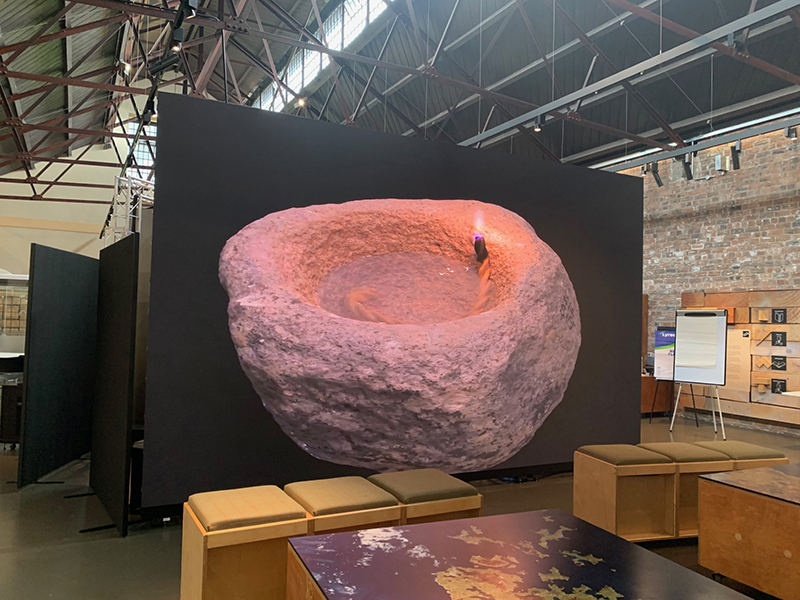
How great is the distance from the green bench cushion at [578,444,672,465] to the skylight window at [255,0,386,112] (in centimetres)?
509

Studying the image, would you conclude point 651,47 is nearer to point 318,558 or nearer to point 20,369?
point 318,558

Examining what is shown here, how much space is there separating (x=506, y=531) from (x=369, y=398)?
1.18m

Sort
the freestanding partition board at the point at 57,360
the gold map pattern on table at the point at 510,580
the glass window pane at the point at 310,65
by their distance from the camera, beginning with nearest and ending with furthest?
the gold map pattern on table at the point at 510,580 < the freestanding partition board at the point at 57,360 < the glass window pane at the point at 310,65

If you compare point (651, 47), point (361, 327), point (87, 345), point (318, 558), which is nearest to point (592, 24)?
point (651, 47)

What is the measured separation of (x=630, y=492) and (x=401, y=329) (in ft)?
4.99

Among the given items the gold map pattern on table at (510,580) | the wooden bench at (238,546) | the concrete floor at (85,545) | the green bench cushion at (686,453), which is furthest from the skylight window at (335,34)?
the gold map pattern on table at (510,580)

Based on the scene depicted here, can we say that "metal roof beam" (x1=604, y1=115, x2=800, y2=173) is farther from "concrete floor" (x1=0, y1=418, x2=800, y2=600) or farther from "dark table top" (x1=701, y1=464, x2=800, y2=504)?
"dark table top" (x1=701, y1=464, x2=800, y2=504)

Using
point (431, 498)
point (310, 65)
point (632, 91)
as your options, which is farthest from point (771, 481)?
point (310, 65)

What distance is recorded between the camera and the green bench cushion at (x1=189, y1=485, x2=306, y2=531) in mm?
2148

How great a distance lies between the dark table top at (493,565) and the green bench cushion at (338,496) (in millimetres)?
629

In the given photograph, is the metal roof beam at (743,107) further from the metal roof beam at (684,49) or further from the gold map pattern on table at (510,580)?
the gold map pattern on table at (510,580)

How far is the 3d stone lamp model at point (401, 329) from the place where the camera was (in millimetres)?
2811

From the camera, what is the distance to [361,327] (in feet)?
9.35

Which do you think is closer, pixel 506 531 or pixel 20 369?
pixel 506 531
